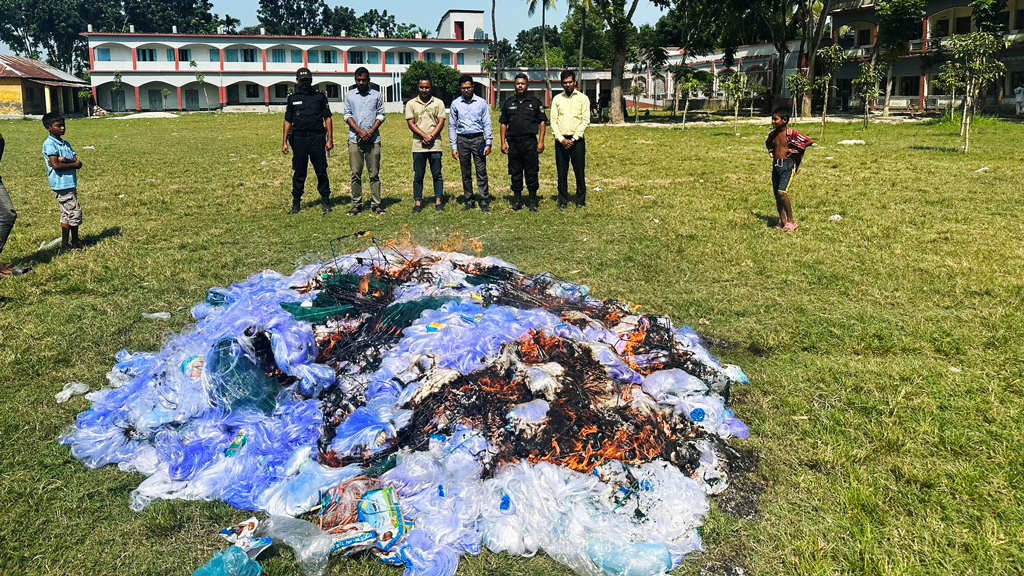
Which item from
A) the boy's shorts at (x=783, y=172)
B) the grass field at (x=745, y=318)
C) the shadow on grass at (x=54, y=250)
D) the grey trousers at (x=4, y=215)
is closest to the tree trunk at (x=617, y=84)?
the grass field at (x=745, y=318)

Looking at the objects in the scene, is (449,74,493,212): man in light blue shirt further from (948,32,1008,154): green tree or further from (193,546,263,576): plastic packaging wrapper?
(948,32,1008,154): green tree

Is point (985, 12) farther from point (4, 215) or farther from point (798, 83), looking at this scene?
point (4, 215)

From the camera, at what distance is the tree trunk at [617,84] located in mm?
30375

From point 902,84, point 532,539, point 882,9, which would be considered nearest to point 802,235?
point 532,539

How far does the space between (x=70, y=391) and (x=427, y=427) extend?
7.99 ft

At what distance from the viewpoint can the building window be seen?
3466cm

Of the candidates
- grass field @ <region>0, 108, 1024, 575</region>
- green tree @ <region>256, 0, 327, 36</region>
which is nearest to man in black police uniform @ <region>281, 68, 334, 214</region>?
grass field @ <region>0, 108, 1024, 575</region>

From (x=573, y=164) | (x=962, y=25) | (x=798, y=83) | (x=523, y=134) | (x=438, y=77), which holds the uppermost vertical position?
(x=438, y=77)

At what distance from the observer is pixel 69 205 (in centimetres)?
766

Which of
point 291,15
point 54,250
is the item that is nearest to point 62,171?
point 54,250

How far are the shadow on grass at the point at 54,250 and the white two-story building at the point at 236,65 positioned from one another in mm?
47196

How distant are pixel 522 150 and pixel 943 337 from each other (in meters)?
5.83

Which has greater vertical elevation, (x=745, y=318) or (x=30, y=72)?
(x=30, y=72)

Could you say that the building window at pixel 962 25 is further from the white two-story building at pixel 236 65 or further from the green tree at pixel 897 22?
the white two-story building at pixel 236 65
